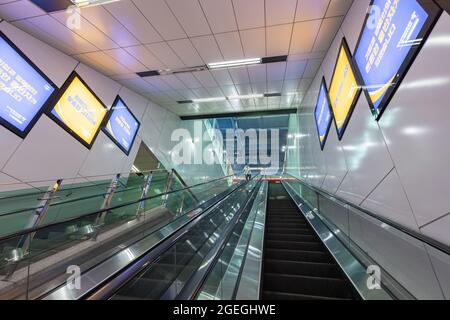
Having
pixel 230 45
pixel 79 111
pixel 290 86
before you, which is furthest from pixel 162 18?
pixel 290 86

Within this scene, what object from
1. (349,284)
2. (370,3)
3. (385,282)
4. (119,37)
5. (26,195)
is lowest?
(349,284)

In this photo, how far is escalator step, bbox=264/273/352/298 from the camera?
2133 mm

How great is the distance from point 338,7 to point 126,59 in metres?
4.60

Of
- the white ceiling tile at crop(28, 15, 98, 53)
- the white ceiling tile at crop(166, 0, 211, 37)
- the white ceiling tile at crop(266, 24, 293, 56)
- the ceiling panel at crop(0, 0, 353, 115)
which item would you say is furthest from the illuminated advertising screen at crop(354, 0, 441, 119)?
the white ceiling tile at crop(28, 15, 98, 53)

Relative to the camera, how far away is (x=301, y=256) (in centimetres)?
281

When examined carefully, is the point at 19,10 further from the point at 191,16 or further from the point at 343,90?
the point at 343,90

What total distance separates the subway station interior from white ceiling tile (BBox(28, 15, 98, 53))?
0.12ft

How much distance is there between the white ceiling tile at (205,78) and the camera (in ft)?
18.6

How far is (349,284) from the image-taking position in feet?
6.66

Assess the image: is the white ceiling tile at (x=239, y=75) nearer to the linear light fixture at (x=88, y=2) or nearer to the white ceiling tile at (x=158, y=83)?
the white ceiling tile at (x=158, y=83)
